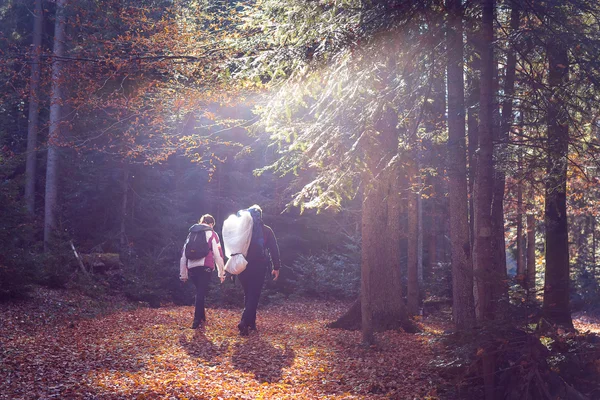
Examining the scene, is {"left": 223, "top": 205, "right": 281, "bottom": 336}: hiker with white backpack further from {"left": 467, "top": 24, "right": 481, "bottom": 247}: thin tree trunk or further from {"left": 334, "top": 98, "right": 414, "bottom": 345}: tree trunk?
{"left": 467, "top": 24, "right": 481, "bottom": 247}: thin tree trunk

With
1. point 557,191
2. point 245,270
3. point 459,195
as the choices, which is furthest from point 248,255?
point 557,191

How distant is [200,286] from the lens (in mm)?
10211

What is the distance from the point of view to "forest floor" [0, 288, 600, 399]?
19.3 feet

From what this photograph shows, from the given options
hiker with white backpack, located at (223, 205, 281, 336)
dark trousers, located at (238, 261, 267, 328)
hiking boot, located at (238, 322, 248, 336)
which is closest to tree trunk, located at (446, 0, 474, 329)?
hiker with white backpack, located at (223, 205, 281, 336)

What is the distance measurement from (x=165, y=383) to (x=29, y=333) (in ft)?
13.9

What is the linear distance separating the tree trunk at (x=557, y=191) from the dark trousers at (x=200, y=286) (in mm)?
6048

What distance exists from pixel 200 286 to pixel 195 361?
9.76 ft

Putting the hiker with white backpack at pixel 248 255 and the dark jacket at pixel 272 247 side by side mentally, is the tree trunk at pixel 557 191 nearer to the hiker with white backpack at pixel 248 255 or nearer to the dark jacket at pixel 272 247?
the dark jacket at pixel 272 247

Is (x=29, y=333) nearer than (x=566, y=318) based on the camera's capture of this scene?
Yes

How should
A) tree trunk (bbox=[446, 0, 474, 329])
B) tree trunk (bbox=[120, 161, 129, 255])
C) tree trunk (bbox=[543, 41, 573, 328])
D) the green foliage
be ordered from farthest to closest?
tree trunk (bbox=[120, 161, 129, 255]), the green foliage, tree trunk (bbox=[446, 0, 474, 329]), tree trunk (bbox=[543, 41, 573, 328])

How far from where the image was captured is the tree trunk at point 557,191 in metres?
6.76

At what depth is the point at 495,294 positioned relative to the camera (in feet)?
18.4

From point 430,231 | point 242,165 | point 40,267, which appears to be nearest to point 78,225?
point 242,165

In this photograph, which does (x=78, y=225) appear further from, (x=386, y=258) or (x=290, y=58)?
(x=290, y=58)
